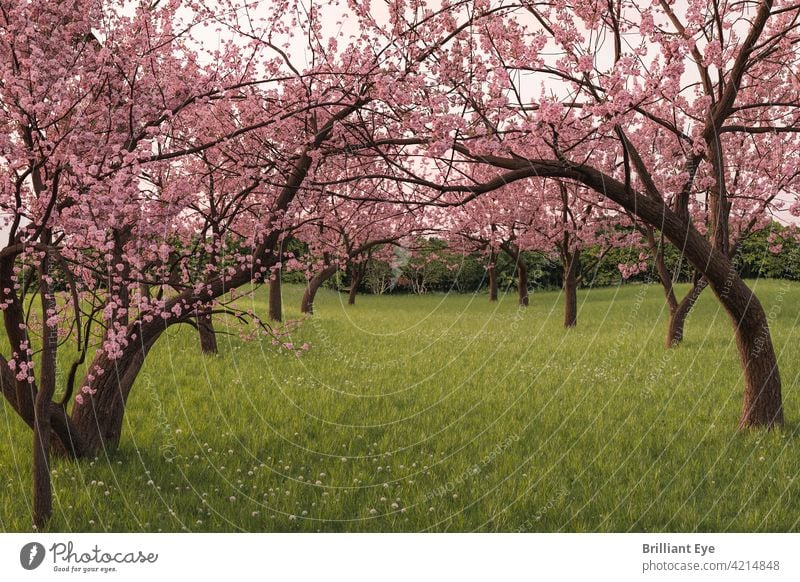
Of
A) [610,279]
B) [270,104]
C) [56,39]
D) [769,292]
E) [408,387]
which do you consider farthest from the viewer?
[610,279]

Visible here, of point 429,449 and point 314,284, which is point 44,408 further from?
point 314,284

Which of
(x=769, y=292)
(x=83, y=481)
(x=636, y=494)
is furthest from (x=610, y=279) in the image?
(x=83, y=481)

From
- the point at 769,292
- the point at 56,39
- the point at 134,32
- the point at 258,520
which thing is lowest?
the point at 258,520

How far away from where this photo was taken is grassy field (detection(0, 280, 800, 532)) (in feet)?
24.2

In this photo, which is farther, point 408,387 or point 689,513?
point 408,387

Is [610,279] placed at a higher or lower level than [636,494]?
higher

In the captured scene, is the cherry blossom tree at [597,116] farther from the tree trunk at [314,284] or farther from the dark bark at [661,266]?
the tree trunk at [314,284]

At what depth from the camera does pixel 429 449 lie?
31.9ft

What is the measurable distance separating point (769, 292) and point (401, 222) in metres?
23.2

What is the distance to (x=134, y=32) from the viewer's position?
7.61 m

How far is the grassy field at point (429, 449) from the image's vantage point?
291 inches

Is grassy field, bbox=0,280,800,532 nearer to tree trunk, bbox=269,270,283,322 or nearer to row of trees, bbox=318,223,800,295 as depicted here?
tree trunk, bbox=269,270,283,322

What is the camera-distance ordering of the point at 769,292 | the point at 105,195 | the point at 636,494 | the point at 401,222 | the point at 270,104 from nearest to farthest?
the point at 105,195, the point at 636,494, the point at 270,104, the point at 401,222, the point at 769,292

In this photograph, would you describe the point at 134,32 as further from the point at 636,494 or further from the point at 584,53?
the point at 636,494
